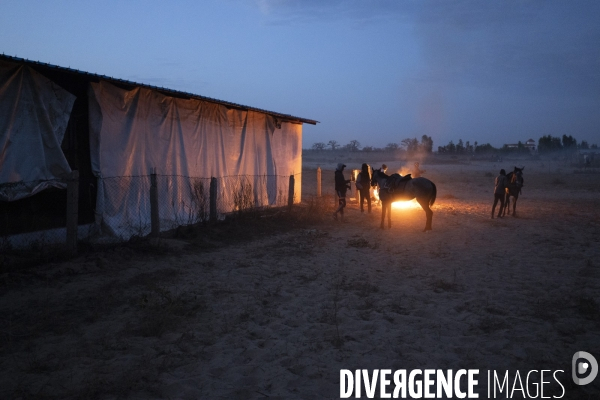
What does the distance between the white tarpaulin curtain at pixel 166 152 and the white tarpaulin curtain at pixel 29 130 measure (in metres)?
0.86

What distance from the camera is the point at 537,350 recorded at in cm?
465

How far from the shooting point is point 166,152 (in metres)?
11.2

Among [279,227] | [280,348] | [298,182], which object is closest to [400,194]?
[279,227]

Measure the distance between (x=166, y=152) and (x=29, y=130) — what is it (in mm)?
3597

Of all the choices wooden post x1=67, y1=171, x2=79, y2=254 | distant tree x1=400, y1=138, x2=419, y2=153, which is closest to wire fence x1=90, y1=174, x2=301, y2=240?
wooden post x1=67, y1=171, x2=79, y2=254

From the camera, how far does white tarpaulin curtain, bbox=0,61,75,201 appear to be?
755 centimetres

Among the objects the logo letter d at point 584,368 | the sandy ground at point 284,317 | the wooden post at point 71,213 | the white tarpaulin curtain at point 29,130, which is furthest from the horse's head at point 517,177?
the white tarpaulin curtain at point 29,130

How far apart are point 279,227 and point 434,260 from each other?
4.93 meters

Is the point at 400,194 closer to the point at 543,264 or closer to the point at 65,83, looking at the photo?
the point at 543,264

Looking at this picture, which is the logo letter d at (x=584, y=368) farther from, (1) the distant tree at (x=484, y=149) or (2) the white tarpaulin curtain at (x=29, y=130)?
(1) the distant tree at (x=484, y=149)

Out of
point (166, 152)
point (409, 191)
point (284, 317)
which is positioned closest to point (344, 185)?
point (409, 191)

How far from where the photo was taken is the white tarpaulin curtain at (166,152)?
9406mm

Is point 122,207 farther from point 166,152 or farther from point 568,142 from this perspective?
point 568,142

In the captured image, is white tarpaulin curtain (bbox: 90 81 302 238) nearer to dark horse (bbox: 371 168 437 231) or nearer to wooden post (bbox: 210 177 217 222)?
wooden post (bbox: 210 177 217 222)
